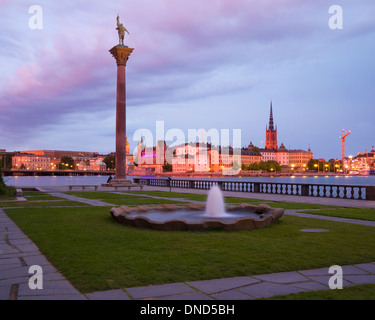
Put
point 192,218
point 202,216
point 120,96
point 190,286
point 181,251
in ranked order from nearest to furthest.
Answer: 1. point 190,286
2. point 181,251
3. point 192,218
4. point 202,216
5. point 120,96

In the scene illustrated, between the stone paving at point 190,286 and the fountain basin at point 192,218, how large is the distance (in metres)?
4.71

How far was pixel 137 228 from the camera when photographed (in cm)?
1234

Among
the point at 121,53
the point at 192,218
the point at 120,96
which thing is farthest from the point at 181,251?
the point at 121,53

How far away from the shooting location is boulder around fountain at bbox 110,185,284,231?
1170cm

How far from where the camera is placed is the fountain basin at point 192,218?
11680 mm

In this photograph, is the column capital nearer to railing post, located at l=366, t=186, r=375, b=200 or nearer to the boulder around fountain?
railing post, located at l=366, t=186, r=375, b=200

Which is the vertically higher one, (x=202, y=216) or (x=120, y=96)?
(x=120, y=96)

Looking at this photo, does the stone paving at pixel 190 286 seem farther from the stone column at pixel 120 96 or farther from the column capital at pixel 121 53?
the column capital at pixel 121 53

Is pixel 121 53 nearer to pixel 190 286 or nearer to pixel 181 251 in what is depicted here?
pixel 181 251

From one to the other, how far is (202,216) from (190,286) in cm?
910

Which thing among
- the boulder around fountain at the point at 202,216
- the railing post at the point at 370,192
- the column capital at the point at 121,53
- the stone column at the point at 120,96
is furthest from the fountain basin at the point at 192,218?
the column capital at the point at 121,53

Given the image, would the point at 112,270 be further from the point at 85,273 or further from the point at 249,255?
the point at 249,255

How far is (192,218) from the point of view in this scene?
14430 millimetres

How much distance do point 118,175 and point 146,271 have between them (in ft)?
122
